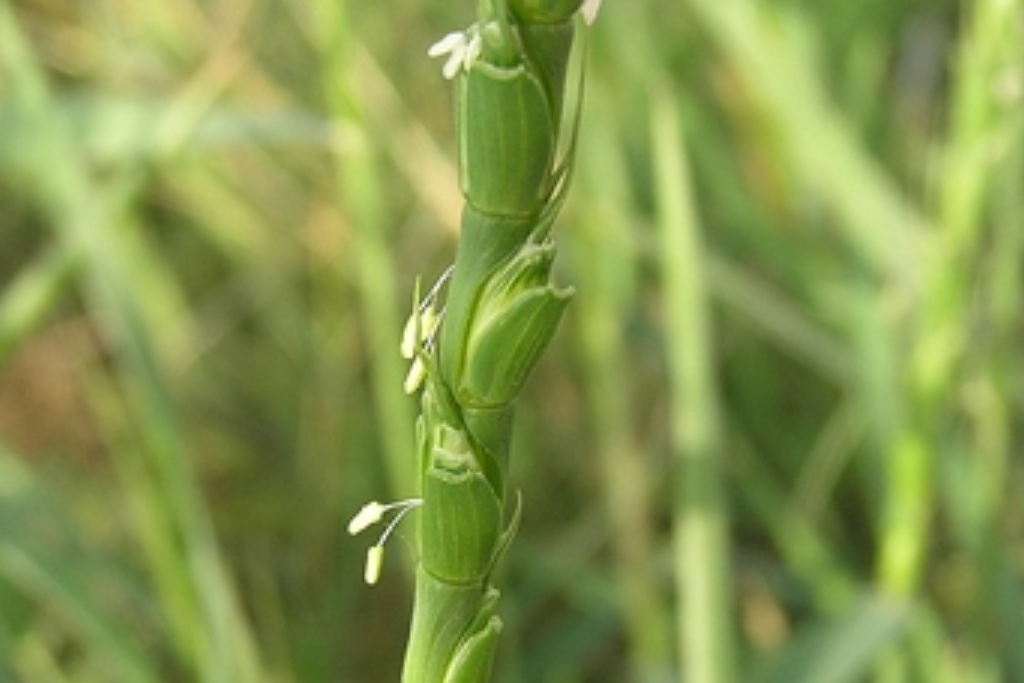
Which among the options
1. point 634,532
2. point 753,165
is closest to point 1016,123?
point 634,532

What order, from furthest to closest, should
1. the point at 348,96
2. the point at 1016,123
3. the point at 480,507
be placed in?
the point at 348,96 → the point at 1016,123 → the point at 480,507

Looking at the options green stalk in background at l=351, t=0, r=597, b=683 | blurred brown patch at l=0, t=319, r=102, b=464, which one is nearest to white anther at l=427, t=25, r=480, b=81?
green stalk in background at l=351, t=0, r=597, b=683

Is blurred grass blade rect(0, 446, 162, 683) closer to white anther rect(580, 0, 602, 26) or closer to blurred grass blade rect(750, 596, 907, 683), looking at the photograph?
blurred grass blade rect(750, 596, 907, 683)

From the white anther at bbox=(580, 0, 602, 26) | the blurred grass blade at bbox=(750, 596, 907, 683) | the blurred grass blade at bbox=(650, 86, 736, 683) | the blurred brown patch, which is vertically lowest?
the blurred grass blade at bbox=(750, 596, 907, 683)

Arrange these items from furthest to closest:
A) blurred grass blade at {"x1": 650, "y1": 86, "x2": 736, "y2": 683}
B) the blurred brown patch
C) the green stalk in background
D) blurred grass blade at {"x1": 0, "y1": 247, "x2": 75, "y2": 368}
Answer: the blurred brown patch → blurred grass blade at {"x1": 0, "y1": 247, "x2": 75, "y2": 368} → blurred grass blade at {"x1": 650, "y1": 86, "x2": 736, "y2": 683} → the green stalk in background

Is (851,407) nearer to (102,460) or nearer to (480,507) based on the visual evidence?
(102,460)

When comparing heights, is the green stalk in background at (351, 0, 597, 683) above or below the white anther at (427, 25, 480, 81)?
below

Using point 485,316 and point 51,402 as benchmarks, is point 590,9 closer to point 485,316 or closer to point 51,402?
point 485,316
